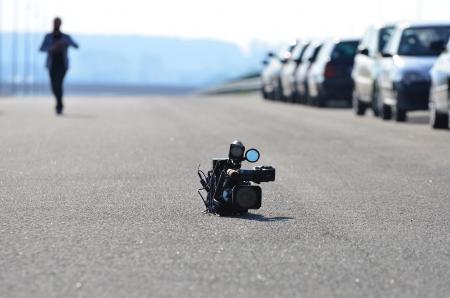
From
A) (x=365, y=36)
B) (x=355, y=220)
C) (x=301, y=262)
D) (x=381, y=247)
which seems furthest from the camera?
(x=365, y=36)

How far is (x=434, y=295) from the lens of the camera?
582cm

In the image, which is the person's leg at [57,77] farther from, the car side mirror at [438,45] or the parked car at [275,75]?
the parked car at [275,75]

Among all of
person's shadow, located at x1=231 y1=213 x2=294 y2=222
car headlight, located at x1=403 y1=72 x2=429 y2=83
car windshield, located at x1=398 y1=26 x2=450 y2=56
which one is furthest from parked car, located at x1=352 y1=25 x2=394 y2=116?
person's shadow, located at x1=231 y1=213 x2=294 y2=222

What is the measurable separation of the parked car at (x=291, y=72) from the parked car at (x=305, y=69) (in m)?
0.70

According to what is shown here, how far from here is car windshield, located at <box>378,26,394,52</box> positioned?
25.5 metres

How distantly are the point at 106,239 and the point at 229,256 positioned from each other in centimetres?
92

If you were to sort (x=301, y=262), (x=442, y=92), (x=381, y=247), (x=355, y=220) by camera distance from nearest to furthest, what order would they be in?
(x=301, y=262) → (x=381, y=247) → (x=355, y=220) → (x=442, y=92)

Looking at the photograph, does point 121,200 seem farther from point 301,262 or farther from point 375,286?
point 375,286

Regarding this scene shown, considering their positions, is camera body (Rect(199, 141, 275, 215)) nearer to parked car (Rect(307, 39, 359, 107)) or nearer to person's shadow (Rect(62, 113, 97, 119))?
person's shadow (Rect(62, 113, 97, 119))

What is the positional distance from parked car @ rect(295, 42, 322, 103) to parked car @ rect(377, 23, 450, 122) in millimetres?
10529

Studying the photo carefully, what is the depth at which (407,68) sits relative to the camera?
2256cm

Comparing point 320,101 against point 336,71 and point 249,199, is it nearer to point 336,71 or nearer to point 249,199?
point 336,71

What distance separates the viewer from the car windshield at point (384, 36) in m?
25.5

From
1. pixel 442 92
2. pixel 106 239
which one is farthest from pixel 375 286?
pixel 442 92
